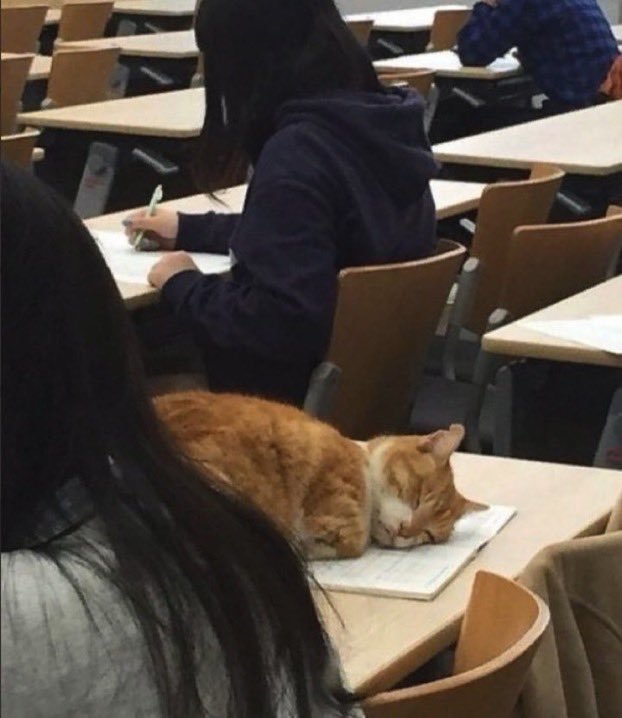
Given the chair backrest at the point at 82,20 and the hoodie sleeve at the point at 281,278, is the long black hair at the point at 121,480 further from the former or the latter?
the chair backrest at the point at 82,20

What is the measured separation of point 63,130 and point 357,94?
2.09 m

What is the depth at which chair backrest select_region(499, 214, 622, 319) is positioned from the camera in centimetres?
302

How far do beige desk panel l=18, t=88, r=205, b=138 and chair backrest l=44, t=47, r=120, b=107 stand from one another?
75 cm

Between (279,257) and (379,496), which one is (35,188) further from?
(279,257)

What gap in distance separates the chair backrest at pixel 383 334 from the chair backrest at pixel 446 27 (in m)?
4.94

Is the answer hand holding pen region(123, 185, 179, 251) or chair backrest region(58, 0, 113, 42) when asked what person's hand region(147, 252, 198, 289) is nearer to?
hand holding pen region(123, 185, 179, 251)

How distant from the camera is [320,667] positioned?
1.21 metres

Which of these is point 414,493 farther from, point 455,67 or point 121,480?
point 455,67

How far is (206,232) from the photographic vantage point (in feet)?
10.4

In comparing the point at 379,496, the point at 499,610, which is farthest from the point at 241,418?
the point at 499,610

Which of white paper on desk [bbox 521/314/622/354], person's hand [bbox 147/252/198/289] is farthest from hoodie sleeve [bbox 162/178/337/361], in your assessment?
white paper on desk [bbox 521/314/622/354]

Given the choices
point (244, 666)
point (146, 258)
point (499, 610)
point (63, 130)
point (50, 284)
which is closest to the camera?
point (50, 284)

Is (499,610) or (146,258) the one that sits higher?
(499,610)

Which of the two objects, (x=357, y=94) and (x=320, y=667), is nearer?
(x=320, y=667)
